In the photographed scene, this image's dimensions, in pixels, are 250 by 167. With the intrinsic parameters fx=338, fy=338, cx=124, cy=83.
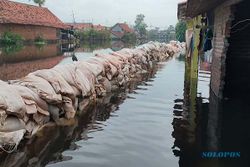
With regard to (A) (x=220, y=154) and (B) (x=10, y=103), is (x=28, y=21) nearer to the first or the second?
(B) (x=10, y=103)

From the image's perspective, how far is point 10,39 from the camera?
2995 centimetres

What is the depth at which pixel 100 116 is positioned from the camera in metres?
6.51

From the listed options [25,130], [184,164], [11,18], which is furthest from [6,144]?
[11,18]

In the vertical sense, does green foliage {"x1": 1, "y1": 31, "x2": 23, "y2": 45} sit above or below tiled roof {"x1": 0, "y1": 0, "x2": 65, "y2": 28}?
below

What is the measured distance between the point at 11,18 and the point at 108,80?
2433cm

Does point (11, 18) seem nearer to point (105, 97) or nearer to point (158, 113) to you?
point (105, 97)

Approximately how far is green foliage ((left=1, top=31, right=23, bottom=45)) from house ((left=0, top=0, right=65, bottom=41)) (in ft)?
1.30

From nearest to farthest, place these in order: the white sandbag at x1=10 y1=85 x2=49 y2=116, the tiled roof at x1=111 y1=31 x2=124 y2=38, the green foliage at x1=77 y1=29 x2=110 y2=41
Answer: the white sandbag at x1=10 y1=85 x2=49 y2=116 → the green foliage at x1=77 y1=29 x2=110 y2=41 → the tiled roof at x1=111 y1=31 x2=124 y2=38

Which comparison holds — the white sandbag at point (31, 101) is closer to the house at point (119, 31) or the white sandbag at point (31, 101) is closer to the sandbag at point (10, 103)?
the sandbag at point (10, 103)

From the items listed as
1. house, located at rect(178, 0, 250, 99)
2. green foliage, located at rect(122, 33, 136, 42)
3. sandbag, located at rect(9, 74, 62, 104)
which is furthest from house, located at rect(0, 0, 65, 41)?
sandbag, located at rect(9, 74, 62, 104)

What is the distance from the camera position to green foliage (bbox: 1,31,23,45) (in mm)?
29469

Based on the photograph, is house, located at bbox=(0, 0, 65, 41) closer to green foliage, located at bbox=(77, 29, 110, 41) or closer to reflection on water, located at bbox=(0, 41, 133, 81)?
reflection on water, located at bbox=(0, 41, 133, 81)

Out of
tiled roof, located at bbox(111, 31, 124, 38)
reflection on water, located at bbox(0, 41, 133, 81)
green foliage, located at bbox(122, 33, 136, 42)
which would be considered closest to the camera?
reflection on water, located at bbox(0, 41, 133, 81)

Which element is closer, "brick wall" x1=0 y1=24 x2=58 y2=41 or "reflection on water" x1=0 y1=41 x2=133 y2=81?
"reflection on water" x1=0 y1=41 x2=133 y2=81
